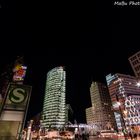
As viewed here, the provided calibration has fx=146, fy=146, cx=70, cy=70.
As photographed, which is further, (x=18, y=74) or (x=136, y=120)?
(x=136, y=120)

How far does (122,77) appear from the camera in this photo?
117m

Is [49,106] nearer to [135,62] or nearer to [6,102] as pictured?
[135,62]

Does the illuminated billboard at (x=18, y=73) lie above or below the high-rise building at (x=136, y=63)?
below

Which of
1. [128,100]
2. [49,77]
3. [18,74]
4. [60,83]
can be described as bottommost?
[18,74]

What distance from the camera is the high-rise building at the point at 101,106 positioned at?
471 ft

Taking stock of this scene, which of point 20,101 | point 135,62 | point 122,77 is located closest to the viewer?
point 20,101

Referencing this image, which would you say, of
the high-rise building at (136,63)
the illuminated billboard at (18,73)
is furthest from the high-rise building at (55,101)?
the illuminated billboard at (18,73)

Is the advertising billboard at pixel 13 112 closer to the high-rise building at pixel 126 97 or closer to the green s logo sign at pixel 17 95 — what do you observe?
the green s logo sign at pixel 17 95

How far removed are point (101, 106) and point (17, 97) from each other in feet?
501

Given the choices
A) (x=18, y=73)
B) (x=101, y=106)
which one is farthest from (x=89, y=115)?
(x=18, y=73)

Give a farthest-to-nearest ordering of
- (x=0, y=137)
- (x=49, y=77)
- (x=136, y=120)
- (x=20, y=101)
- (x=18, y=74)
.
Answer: (x=49, y=77) < (x=136, y=120) < (x=18, y=74) < (x=20, y=101) < (x=0, y=137)

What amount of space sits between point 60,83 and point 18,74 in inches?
5213

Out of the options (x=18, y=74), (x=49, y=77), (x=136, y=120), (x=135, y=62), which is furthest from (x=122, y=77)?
(x=18, y=74)

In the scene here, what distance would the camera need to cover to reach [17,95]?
639 centimetres
